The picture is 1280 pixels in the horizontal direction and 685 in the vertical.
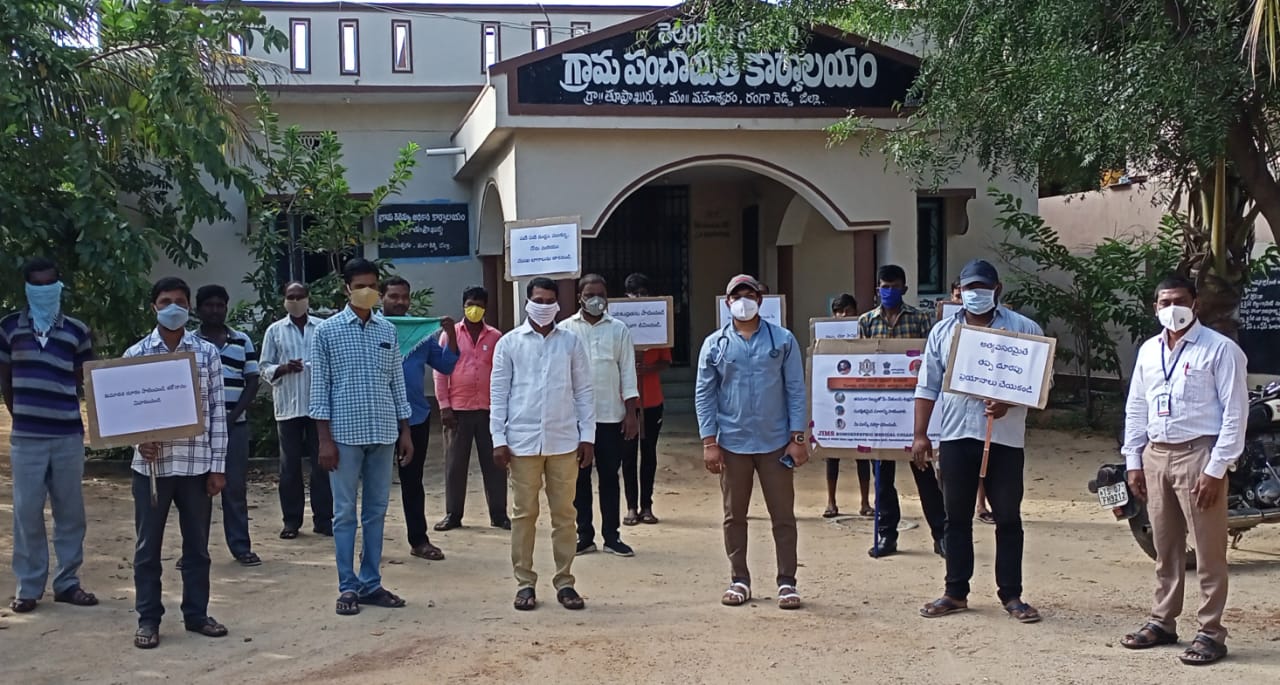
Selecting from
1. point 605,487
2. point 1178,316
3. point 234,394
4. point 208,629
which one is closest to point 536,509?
point 605,487

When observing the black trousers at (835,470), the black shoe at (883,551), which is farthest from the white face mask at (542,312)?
the black trousers at (835,470)

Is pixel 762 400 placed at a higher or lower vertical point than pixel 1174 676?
higher

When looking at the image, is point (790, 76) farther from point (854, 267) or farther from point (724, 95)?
point (854, 267)

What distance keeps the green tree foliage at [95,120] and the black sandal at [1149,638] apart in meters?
6.24

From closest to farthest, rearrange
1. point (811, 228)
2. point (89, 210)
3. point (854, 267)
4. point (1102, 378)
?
point (89, 210)
point (854, 267)
point (811, 228)
point (1102, 378)

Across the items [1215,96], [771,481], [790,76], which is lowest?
[771,481]

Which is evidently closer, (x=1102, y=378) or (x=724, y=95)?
(x=724, y=95)

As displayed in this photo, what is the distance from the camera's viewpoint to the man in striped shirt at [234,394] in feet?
24.0

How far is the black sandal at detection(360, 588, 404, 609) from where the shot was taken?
6500 millimetres

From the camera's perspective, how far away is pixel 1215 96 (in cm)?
810

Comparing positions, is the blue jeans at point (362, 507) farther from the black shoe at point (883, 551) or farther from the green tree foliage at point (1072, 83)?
the green tree foliage at point (1072, 83)

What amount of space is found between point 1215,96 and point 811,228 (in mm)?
7339

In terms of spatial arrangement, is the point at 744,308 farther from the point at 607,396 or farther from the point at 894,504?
the point at 894,504

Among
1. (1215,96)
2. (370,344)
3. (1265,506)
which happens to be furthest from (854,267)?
(370,344)
